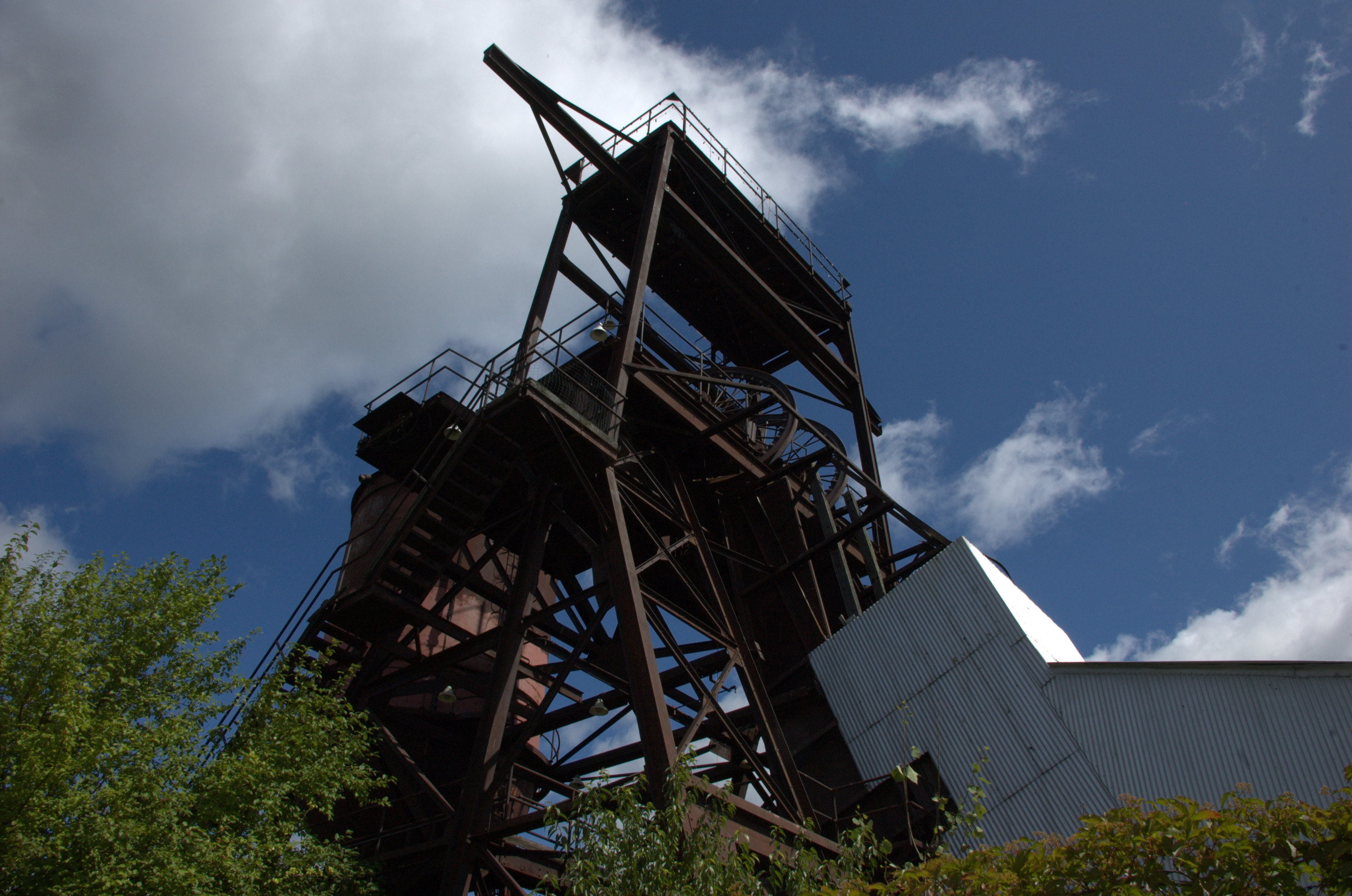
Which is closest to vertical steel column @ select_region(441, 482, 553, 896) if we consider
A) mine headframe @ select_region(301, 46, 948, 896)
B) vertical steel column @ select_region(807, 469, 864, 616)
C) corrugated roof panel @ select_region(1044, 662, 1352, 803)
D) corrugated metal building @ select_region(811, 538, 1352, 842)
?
mine headframe @ select_region(301, 46, 948, 896)

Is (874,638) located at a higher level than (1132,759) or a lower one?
higher

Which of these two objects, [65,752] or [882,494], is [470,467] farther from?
[882,494]

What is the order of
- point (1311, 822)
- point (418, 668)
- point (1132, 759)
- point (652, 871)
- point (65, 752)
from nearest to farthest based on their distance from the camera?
1. point (1311, 822)
2. point (652, 871)
3. point (65, 752)
4. point (1132, 759)
5. point (418, 668)

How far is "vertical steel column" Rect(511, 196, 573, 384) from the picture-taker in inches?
459

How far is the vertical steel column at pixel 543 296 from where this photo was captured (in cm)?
1165

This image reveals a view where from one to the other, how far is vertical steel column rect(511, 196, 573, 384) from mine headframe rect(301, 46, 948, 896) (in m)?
0.06

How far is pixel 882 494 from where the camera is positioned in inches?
639

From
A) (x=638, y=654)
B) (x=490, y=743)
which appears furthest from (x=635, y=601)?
(x=490, y=743)

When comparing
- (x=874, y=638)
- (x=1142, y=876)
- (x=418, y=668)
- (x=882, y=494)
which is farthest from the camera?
(x=882, y=494)

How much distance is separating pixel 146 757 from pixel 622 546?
17.3ft

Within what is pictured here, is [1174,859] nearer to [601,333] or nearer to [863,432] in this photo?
[601,333]

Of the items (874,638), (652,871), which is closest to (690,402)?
(874,638)

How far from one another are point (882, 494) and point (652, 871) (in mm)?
10560

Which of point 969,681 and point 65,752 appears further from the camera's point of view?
point 969,681
